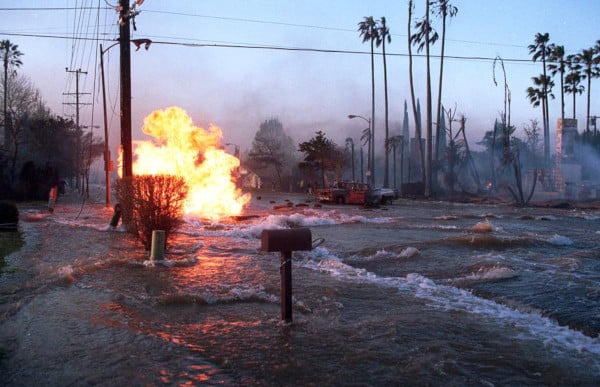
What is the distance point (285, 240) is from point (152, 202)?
22.0 ft

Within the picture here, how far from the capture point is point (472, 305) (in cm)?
792

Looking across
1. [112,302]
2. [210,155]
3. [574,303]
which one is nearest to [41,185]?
[210,155]

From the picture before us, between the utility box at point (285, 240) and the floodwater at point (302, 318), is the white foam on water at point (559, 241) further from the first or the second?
the utility box at point (285, 240)

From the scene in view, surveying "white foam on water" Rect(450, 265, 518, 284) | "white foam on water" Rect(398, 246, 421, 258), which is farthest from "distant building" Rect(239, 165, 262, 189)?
"white foam on water" Rect(450, 265, 518, 284)

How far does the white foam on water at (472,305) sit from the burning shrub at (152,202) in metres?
3.34

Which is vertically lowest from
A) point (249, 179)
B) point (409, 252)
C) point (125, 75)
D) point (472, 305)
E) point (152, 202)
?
point (472, 305)

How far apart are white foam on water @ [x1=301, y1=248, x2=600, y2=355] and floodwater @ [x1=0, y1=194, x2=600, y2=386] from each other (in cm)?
3

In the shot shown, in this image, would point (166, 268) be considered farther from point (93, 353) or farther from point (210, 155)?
point (210, 155)

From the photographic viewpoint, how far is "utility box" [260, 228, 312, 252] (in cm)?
601

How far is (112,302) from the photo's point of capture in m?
7.75

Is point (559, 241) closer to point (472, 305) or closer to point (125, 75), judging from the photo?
point (472, 305)

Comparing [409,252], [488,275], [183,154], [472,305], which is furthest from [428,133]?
[472,305]

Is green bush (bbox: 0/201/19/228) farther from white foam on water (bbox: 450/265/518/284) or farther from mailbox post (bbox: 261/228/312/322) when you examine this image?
white foam on water (bbox: 450/265/518/284)

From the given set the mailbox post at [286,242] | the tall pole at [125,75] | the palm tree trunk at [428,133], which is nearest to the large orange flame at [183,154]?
the tall pole at [125,75]
